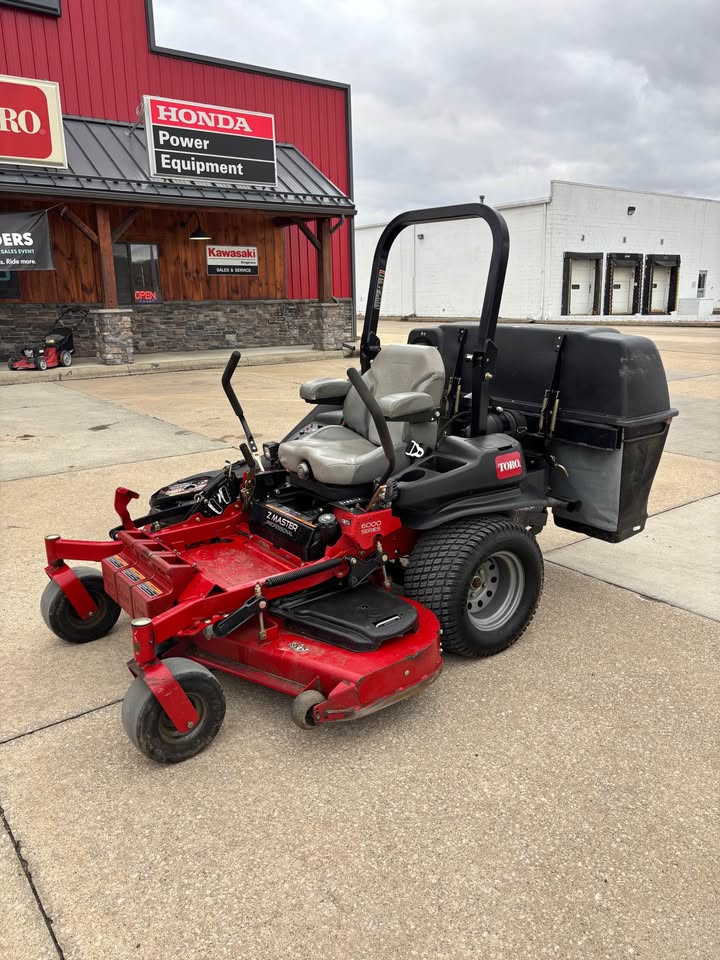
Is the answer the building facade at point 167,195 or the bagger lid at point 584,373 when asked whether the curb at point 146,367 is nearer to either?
the building facade at point 167,195

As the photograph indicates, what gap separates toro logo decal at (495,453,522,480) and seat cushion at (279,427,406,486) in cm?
45

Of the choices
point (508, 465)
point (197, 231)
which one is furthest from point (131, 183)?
point (508, 465)

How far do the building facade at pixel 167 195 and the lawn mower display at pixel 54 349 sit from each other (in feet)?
1.27

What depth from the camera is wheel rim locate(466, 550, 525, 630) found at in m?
3.25

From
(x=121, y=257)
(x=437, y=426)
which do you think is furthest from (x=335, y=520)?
(x=121, y=257)

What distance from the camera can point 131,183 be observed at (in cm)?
1340

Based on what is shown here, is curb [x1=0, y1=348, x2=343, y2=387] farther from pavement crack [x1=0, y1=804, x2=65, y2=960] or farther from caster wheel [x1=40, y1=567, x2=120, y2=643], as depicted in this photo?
pavement crack [x1=0, y1=804, x2=65, y2=960]

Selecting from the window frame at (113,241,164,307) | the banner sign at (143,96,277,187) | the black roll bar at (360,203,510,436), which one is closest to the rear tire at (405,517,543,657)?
the black roll bar at (360,203,510,436)

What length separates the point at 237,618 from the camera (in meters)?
2.67

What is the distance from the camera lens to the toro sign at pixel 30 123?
39.6 feet

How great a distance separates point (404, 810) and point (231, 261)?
52.5 feet

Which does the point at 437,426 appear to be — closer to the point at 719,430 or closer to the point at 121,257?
A: the point at 719,430

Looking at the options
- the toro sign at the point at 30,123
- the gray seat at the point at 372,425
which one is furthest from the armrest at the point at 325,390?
the toro sign at the point at 30,123

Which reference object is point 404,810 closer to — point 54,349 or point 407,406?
point 407,406
